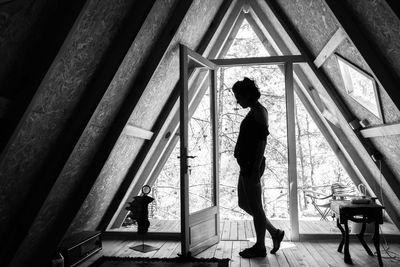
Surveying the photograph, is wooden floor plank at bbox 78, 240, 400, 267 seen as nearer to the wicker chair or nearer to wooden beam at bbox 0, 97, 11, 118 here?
the wicker chair

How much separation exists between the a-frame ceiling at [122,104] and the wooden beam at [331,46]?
0.02 metres

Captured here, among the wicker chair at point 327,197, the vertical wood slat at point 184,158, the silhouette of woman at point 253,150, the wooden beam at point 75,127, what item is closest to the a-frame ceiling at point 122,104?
the wooden beam at point 75,127

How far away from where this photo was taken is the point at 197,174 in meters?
3.22

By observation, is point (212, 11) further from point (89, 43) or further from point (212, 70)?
point (89, 43)

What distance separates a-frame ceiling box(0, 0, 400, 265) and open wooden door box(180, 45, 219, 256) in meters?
0.31

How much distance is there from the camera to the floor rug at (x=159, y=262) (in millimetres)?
2533

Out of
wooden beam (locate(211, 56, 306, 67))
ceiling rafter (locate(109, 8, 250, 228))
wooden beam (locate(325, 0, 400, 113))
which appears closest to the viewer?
wooden beam (locate(325, 0, 400, 113))

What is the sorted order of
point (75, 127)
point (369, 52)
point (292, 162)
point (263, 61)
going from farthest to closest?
point (263, 61) < point (292, 162) < point (369, 52) < point (75, 127)

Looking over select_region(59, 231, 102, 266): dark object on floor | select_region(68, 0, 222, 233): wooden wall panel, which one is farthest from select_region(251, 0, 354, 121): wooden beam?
select_region(59, 231, 102, 266): dark object on floor

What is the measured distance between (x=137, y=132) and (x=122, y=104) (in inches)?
17.7

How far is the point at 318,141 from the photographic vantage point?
647 centimetres

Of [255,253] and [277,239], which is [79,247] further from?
[277,239]

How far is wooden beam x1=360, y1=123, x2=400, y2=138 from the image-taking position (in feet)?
8.06

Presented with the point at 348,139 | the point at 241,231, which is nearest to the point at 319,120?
the point at 348,139
